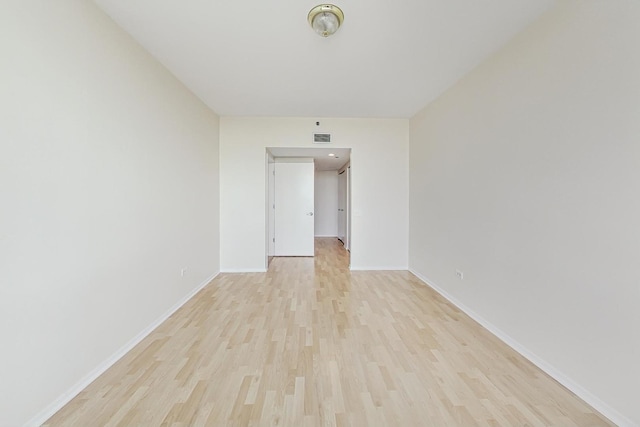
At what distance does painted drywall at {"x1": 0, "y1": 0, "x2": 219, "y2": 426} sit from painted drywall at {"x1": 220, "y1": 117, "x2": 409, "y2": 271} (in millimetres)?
1554

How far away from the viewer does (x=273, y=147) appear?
13.6 ft

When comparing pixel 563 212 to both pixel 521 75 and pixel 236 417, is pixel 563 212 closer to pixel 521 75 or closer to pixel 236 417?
pixel 521 75

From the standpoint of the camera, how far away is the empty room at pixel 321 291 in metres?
1.33

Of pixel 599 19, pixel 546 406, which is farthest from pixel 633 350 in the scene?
pixel 599 19

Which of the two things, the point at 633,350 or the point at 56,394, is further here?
the point at 56,394

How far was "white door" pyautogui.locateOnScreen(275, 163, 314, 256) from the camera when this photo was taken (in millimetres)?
5281

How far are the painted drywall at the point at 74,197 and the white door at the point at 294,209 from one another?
112 inches

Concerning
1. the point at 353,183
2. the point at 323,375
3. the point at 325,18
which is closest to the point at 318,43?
the point at 325,18

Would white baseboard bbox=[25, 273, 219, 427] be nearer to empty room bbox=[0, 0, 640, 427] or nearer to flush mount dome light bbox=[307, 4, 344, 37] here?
empty room bbox=[0, 0, 640, 427]

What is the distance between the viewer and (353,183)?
4219 mm

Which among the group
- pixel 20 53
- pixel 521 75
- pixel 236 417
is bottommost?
pixel 236 417

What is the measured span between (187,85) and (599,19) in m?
3.55

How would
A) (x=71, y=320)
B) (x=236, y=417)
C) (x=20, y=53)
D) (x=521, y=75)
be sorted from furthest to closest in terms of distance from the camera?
(x=521, y=75)
(x=71, y=320)
(x=236, y=417)
(x=20, y=53)

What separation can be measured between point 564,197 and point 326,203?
6.92 metres
